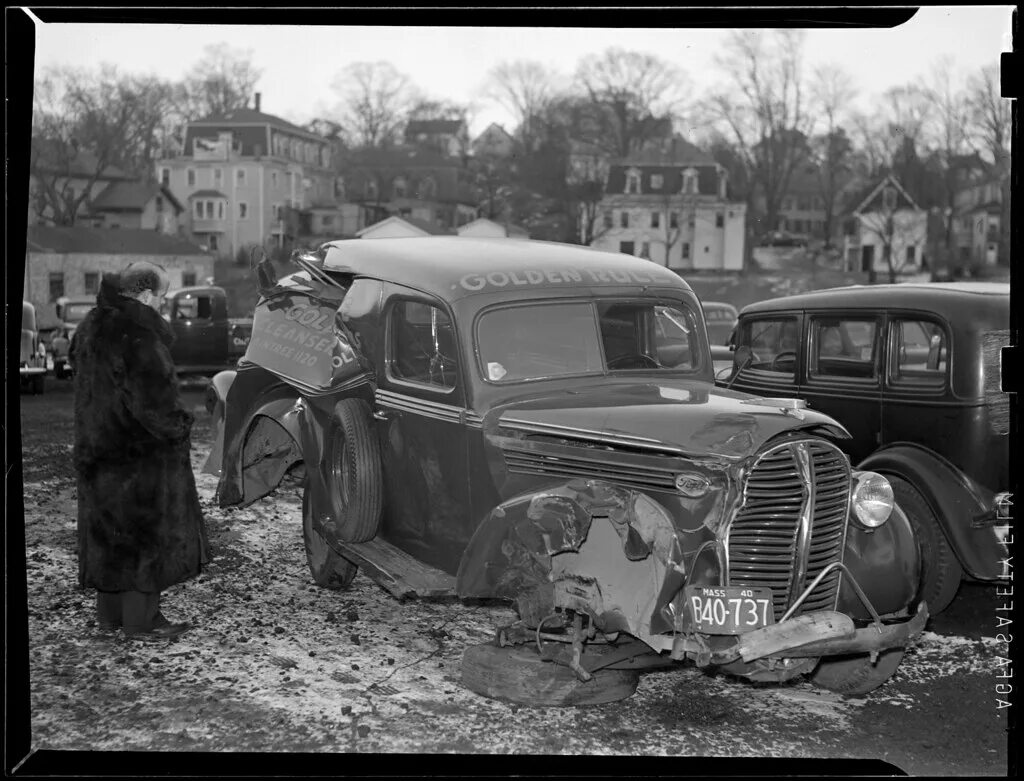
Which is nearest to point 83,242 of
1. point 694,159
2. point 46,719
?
point 694,159

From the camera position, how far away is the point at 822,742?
4.54 meters

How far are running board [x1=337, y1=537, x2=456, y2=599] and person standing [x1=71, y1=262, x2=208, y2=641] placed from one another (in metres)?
1.04

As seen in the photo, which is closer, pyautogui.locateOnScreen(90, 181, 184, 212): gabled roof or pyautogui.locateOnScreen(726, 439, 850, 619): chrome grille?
pyautogui.locateOnScreen(726, 439, 850, 619): chrome grille

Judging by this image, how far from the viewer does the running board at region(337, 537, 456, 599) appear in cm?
525

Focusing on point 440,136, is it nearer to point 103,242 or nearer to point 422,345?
point 103,242

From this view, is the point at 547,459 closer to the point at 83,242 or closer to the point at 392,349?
the point at 392,349

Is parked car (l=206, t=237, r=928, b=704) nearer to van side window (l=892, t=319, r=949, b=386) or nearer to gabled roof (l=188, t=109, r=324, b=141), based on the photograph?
van side window (l=892, t=319, r=949, b=386)

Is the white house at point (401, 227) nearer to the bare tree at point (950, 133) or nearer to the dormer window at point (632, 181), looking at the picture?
the dormer window at point (632, 181)

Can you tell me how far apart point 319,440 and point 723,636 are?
304 cm

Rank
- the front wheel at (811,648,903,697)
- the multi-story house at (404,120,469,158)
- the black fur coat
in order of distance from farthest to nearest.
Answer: the multi-story house at (404,120,469,158) < the black fur coat < the front wheel at (811,648,903,697)

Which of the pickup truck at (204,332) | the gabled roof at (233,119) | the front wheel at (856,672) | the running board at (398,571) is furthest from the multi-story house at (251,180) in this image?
the front wheel at (856,672)

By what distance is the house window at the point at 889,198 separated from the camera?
69.9 feet

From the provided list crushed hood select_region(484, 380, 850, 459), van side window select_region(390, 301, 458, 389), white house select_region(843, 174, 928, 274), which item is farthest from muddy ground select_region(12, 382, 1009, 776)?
white house select_region(843, 174, 928, 274)

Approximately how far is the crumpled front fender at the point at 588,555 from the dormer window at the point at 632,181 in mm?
13853
